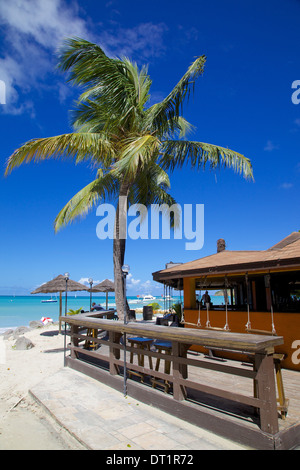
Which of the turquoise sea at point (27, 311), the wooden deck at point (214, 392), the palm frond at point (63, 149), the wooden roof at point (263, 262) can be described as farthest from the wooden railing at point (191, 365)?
the turquoise sea at point (27, 311)

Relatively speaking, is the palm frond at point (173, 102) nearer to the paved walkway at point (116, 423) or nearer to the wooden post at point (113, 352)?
the wooden post at point (113, 352)

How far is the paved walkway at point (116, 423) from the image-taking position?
2.98 m

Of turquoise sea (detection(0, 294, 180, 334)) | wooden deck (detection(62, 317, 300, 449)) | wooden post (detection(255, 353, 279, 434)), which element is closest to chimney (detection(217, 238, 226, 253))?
wooden deck (detection(62, 317, 300, 449))

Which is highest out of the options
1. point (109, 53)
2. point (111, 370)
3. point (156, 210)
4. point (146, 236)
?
point (109, 53)

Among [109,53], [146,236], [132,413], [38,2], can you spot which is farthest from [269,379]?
[109,53]

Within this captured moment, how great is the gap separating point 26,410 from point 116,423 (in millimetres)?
1892

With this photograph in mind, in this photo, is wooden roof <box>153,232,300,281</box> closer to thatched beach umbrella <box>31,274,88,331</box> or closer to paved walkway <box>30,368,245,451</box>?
paved walkway <box>30,368,245,451</box>

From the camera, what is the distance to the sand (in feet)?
11.0

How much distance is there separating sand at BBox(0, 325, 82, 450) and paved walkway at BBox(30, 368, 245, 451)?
14cm

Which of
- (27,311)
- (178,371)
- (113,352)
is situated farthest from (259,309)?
(27,311)

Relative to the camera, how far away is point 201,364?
11.0ft

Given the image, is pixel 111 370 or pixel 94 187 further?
pixel 94 187
